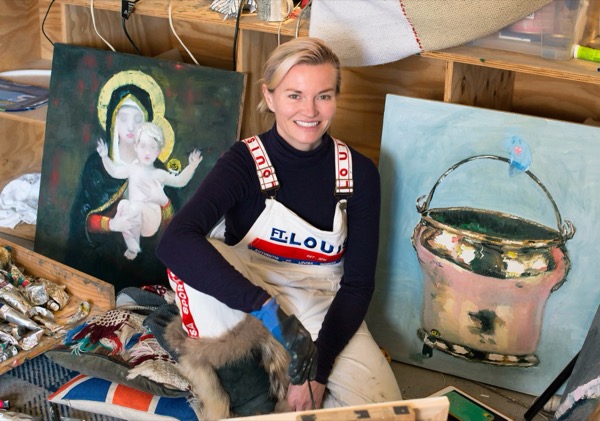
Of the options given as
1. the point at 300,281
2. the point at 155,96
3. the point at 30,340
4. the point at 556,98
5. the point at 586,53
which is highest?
the point at 586,53

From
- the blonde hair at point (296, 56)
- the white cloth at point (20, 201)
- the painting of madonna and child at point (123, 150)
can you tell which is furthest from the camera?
the white cloth at point (20, 201)

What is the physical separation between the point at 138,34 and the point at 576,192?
149 centimetres

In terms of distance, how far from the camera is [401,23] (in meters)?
2.03

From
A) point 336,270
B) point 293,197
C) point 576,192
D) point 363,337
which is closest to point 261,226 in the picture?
point 293,197

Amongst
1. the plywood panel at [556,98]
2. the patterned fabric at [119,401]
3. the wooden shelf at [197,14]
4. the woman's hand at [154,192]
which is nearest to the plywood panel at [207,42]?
the wooden shelf at [197,14]

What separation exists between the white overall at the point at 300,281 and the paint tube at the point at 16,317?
1.95ft

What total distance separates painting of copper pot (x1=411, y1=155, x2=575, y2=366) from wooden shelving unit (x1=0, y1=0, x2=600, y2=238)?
0.26m

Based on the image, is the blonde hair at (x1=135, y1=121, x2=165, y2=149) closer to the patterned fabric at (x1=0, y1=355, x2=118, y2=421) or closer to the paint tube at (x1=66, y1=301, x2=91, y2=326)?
the paint tube at (x1=66, y1=301, x2=91, y2=326)

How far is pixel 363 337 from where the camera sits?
2.02 metres

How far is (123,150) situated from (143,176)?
0.34ft

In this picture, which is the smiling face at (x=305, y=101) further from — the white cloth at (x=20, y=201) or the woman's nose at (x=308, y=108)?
the white cloth at (x=20, y=201)

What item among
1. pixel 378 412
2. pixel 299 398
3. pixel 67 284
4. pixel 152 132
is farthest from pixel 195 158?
pixel 378 412

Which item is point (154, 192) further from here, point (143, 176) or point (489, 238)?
point (489, 238)

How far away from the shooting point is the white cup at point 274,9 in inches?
88.2
